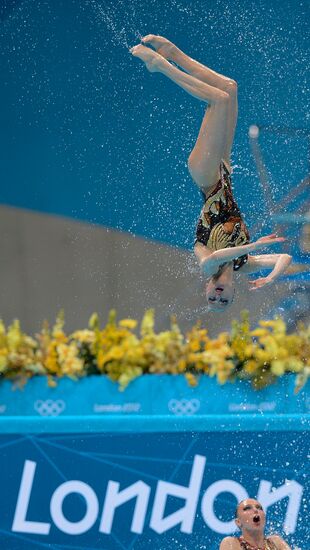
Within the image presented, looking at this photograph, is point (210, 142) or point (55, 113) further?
point (55, 113)

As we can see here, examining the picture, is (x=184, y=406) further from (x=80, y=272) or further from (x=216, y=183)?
(x=80, y=272)

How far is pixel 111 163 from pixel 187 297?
147 cm

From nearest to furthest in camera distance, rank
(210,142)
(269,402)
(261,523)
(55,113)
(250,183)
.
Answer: (261,523), (210,142), (269,402), (250,183), (55,113)

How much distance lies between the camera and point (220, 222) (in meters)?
5.28

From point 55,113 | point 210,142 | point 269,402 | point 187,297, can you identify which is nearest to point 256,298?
point 187,297

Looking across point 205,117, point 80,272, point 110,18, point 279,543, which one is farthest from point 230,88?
point 80,272

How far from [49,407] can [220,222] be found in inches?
60.7

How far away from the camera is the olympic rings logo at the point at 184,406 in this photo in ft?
18.1

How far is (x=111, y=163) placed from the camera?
830 centimetres

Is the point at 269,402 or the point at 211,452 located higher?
the point at 269,402

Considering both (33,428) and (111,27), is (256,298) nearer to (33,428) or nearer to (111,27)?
(111,27)

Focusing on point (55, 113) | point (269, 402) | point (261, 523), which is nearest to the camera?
point (261, 523)

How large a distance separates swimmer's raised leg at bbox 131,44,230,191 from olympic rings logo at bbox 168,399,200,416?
4.18 feet

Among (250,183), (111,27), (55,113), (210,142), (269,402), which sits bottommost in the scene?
(269,402)
